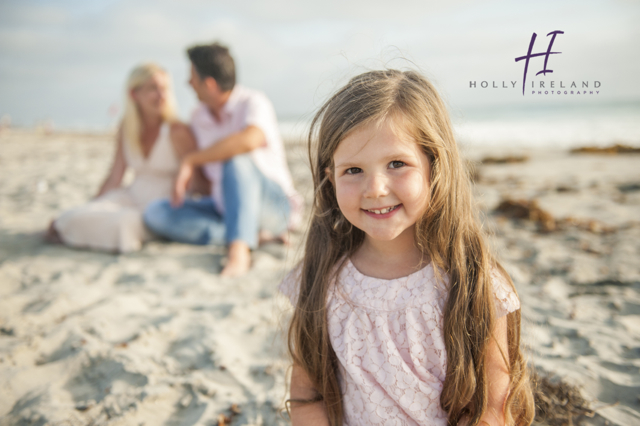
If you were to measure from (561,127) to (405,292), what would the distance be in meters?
18.1

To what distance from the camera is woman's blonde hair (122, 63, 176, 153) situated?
3721mm

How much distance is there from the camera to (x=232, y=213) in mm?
3359

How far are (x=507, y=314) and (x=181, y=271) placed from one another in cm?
253

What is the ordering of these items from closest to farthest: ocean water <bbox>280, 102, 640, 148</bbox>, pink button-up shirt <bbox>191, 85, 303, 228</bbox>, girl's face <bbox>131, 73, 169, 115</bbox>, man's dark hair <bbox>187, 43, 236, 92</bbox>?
man's dark hair <bbox>187, 43, 236, 92</bbox>, pink button-up shirt <bbox>191, 85, 303, 228</bbox>, girl's face <bbox>131, 73, 169, 115</bbox>, ocean water <bbox>280, 102, 640, 148</bbox>

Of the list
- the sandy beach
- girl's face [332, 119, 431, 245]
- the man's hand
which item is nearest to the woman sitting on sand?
the sandy beach

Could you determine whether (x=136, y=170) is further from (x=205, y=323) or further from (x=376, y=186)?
(x=376, y=186)

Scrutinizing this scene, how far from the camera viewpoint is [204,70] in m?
3.39

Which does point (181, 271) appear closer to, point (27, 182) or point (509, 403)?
point (509, 403)

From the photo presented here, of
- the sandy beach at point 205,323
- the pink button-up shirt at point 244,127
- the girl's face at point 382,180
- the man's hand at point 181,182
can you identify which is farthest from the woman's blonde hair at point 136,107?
the girl's face at point 382,180

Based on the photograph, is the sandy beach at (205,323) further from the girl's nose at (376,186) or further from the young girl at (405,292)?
the girl's nose at (376,186)

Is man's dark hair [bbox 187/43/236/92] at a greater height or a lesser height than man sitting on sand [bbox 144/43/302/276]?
greater

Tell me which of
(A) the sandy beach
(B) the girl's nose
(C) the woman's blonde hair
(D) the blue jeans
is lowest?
(A) the sandy beach

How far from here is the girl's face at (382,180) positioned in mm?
1162

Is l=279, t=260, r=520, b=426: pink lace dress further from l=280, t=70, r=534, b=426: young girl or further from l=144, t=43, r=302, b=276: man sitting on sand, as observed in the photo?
l=144, t=43, r=302, b=276: man sitting on sand
